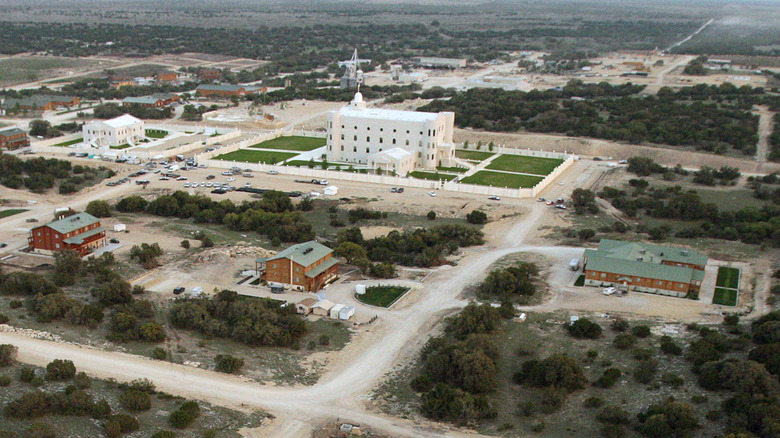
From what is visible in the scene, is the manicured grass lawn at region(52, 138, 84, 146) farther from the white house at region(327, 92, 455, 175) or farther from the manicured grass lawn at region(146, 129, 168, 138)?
the white house at region(327, 92, 455, 175)

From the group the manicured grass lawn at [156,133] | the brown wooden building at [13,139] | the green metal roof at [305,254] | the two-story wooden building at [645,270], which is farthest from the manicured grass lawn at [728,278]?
the brown wooden building at [13,139]

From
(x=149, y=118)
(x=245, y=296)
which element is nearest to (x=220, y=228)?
(x=245, y=296)

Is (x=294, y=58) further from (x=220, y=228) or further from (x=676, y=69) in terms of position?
(x=220, y=228)

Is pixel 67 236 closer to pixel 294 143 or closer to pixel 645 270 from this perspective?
pixel 645 270

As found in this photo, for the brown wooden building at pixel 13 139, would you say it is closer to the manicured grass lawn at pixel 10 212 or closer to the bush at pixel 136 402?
the manicured grass lawn at pixel 10 212

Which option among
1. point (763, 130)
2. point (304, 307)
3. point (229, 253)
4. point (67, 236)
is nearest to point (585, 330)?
point (304, 307)
